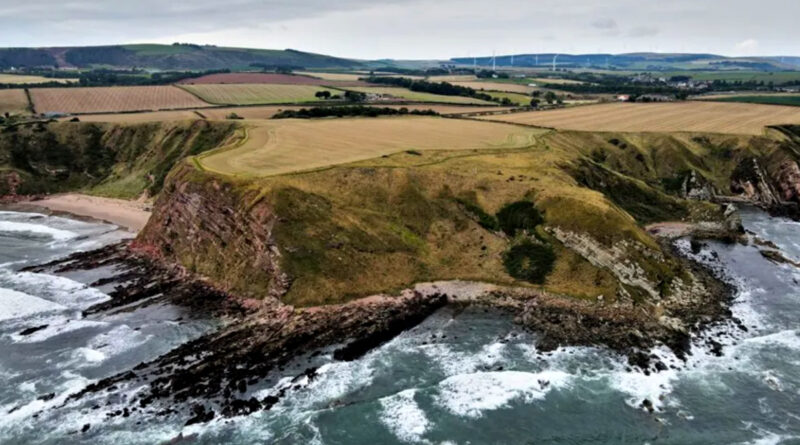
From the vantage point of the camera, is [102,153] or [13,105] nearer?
[102,153]

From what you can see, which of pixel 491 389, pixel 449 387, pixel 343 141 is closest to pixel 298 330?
pixel 449 387

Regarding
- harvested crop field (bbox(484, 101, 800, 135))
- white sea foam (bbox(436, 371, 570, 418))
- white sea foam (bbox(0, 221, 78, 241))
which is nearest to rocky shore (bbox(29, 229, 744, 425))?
white sea foam (bbox(436, 371, 570, 418))

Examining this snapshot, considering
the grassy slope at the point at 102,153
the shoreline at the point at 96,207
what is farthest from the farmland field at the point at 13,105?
the shoreline at the point at 96,207

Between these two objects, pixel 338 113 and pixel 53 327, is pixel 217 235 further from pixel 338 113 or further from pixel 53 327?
pixel 338 113

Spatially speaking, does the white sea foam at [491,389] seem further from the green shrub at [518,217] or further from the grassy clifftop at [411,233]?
the green shrub at [518,217]

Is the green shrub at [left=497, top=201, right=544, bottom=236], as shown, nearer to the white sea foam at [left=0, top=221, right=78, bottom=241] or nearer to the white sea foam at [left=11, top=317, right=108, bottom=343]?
the white sea foam at [left=11, top=317, right=108, bottom=343]

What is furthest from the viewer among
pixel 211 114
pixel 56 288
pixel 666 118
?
pixel 211 114

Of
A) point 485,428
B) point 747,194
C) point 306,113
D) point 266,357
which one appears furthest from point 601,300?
point 306,113

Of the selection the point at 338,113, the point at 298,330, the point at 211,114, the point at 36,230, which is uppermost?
the point at 338,113
